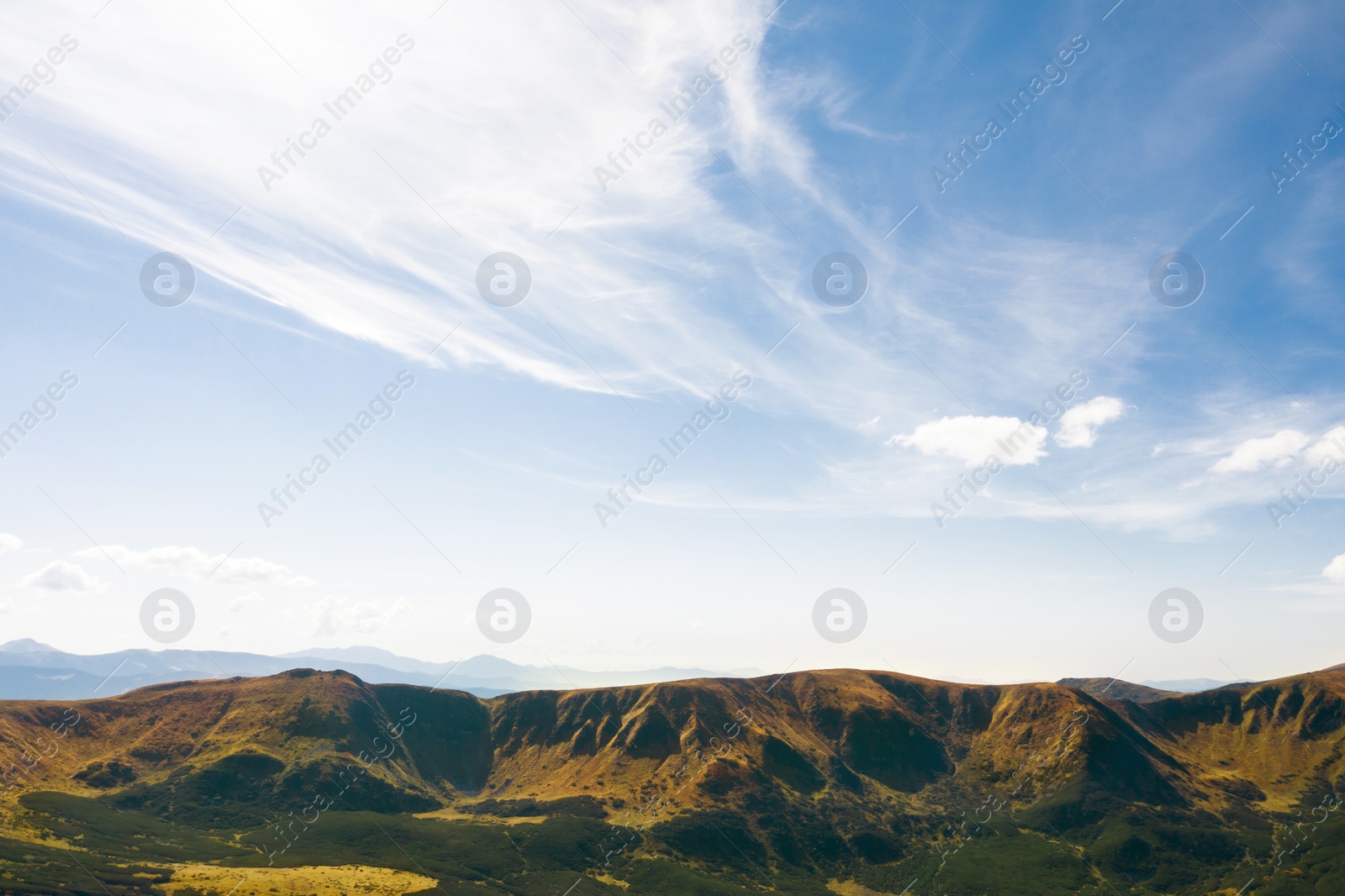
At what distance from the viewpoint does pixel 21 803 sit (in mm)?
123438

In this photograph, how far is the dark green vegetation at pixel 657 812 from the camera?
135375 mm

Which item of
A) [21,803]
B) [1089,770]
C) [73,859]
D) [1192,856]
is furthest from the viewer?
[1089,770]

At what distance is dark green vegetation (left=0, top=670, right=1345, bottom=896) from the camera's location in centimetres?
13538

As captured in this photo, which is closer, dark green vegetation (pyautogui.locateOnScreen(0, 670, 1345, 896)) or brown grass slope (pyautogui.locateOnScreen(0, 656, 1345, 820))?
dark green vegetation (pyautogui.locateOnScreen(0, 670, 1345, 896))

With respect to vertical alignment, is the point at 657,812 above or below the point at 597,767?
below


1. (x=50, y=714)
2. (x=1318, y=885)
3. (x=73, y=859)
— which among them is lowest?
(x=1318, y=885)

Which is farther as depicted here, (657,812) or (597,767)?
(597,767)

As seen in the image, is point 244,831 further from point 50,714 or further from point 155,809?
point 50,714

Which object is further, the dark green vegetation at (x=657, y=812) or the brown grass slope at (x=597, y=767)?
the brown grass slope at (x=597, y=767)

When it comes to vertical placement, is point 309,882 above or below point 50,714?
below

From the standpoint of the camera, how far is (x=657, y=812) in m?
167

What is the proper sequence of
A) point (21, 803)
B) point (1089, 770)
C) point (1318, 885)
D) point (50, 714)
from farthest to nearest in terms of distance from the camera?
point (1089, 770) < point (50, 714) < point (1318, 885) < point (21, 803)

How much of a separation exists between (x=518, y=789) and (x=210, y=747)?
83.9 metres

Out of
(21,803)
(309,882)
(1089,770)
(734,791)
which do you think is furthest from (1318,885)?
(21,803)
